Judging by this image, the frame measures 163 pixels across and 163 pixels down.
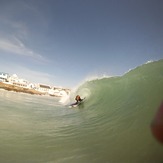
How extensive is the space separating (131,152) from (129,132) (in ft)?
4.06

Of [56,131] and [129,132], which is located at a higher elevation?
[56,131]

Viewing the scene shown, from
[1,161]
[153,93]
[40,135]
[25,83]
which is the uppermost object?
[25,83]

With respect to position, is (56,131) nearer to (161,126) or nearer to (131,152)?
(131,152)

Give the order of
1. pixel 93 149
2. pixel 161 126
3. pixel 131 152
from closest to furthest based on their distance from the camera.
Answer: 1. pixel 161 126
2. pixel 131 152
3. pixel 93 149

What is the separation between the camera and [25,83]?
88.6 metres

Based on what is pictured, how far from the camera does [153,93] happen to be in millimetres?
8078

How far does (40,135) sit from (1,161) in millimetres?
1868

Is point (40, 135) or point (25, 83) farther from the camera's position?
point (25, 83)

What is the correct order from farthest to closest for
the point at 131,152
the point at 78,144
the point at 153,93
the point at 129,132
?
1. the point at 153,93
2. the point at 129,132
3. the point at 78,144
4. the point at 131,152

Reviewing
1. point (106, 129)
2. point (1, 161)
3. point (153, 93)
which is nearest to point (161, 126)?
point (1, 161)

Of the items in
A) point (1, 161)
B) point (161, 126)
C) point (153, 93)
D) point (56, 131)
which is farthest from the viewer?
point (153, 93)

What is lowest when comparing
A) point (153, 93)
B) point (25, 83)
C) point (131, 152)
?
point (131, 152)

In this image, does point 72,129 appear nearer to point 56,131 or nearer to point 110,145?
point 56,131

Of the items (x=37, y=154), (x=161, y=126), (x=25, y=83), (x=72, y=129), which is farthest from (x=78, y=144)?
(x=25, y=83)
